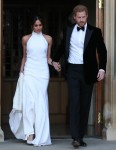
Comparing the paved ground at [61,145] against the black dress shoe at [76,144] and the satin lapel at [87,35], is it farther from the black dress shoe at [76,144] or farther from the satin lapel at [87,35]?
the satin lapel at [87,35]

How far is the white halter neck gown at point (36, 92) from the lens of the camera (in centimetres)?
838

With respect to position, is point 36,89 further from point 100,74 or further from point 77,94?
point 100,74

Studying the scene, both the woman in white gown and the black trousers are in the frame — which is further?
the woman in white gown

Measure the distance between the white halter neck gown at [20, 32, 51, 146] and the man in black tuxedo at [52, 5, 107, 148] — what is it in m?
0.43

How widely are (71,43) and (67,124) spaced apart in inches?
124

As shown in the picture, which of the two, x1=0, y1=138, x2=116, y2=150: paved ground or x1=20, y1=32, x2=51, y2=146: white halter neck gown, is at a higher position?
x1=20, y1=32, x2=51, y2=146: white halter neck gown

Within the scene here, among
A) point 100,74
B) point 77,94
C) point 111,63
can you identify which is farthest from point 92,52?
point 111,63

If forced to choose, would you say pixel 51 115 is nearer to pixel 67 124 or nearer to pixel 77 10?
pixel 67 124

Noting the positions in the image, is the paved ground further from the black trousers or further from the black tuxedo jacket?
the black tuxedo jacket

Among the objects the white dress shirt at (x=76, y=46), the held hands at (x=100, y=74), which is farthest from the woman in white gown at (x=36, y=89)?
the held hands at (x=100, y=74)

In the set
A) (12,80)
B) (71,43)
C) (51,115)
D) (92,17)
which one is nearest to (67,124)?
(51,115)

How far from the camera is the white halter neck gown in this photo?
8.38 m

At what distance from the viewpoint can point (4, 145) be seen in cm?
848

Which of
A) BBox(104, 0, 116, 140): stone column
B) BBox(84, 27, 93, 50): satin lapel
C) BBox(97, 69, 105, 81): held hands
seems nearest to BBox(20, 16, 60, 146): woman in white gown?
BBox(84, 27, 93, 50): satin lapel
